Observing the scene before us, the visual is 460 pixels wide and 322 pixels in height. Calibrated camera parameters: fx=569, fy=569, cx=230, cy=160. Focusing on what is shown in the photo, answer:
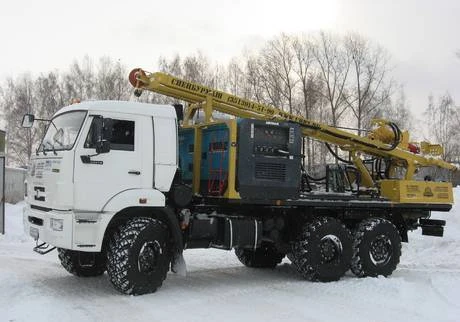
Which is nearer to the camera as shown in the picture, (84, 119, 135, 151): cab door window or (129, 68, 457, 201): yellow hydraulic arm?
(84, 119, 135, 151): cab door window

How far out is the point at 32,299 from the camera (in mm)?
8180

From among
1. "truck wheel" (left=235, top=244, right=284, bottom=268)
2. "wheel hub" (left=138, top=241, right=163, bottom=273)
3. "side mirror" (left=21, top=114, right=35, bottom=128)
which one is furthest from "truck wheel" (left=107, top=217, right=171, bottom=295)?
"truck wheel" (left=235, top=244, right=284, bottom=268)

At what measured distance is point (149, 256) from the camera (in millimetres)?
8914

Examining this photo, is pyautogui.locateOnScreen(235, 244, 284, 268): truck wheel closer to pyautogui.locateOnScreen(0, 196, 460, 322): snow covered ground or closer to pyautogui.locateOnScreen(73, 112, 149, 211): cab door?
pyautogui.locateOnScreen(0, 196, 460, 322): snow covered ground

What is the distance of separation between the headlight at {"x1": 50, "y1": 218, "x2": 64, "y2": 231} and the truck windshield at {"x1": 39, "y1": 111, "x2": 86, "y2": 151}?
1092mm

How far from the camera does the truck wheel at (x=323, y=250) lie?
10.6 meters

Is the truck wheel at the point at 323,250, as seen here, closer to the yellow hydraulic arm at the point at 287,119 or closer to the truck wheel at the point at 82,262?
the yellow hydraulic arm at the point at 287,119

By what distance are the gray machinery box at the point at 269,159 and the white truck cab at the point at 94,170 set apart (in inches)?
51.3

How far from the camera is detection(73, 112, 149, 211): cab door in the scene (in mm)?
8423

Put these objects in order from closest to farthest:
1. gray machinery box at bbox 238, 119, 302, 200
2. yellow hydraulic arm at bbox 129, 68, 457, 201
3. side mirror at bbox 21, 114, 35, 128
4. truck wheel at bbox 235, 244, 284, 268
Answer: side mirror at bbox 21, 114, 35, 128 < gray machinery box at bbox 238, 119, 302, 200 < yellow hydraulic arm at bbox 129, 68, 457, 201 < truck wheel at bbox 235, 244, 284, 268

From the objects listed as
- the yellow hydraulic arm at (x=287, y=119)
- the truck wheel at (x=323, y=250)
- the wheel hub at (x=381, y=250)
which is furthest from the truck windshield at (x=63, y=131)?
the wheel hub at (x=381, y=250)

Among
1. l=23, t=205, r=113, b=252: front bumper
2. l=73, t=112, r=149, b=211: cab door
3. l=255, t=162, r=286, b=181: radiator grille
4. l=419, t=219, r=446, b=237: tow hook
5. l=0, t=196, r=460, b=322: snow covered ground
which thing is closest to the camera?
l=0, t=196, r=460, b=322: snow covered ground

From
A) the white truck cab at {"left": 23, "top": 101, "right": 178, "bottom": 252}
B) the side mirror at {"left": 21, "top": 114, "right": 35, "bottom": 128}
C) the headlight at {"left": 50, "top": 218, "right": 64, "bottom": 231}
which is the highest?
the side mirror at {"left": 21, "top": 114, "right": 35, "bottom": 128}

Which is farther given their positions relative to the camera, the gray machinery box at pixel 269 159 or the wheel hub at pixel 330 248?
the wheel hub at pixel 330 248
